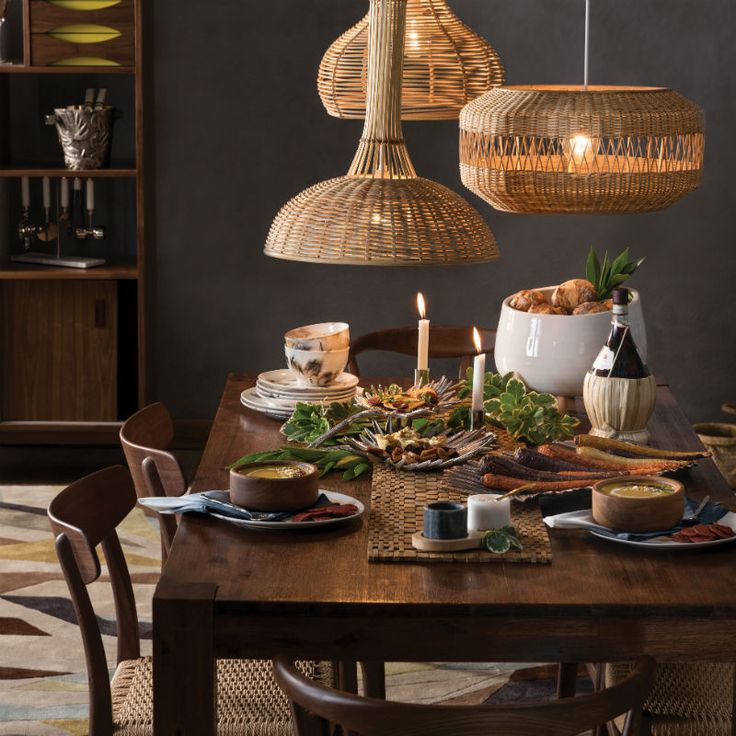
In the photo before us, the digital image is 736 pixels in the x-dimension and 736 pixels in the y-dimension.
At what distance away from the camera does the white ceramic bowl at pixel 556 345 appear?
9.23 feet

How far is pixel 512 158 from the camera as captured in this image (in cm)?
262

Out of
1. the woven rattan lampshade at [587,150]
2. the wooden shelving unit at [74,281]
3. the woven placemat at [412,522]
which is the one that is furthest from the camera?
the wooden shelving unit at [74,281]

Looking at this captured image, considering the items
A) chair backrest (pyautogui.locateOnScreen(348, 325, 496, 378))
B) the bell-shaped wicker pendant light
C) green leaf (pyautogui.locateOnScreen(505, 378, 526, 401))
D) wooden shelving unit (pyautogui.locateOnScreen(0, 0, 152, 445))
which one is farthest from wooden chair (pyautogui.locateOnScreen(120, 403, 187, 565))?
wooden shelving unit (pyautogui.locateOnScreen(0, 0, 152, 445))

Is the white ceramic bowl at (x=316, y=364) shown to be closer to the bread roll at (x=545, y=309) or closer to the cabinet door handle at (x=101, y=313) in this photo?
the bread roll at (x=545, y=309)

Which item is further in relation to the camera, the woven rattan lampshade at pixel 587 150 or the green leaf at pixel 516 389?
the green leaf at pixel 516 389

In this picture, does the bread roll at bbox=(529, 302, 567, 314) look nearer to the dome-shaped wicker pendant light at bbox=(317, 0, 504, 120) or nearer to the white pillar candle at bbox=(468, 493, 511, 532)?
the dome-shaped wicker pendant light at bbox=(317, 0, 504, 120)

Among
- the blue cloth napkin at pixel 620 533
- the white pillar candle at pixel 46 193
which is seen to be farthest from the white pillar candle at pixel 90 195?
the blue cloth napkin at pixel 620 533

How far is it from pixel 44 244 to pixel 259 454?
10.2 ft

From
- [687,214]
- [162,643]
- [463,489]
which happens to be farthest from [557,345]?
[687,214]

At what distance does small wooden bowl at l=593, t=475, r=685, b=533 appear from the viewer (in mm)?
1962

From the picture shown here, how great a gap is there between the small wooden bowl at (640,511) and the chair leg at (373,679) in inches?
31.0

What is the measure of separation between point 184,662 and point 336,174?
365cm

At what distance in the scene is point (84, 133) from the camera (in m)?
4.73

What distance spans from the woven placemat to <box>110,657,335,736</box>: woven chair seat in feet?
1.05
